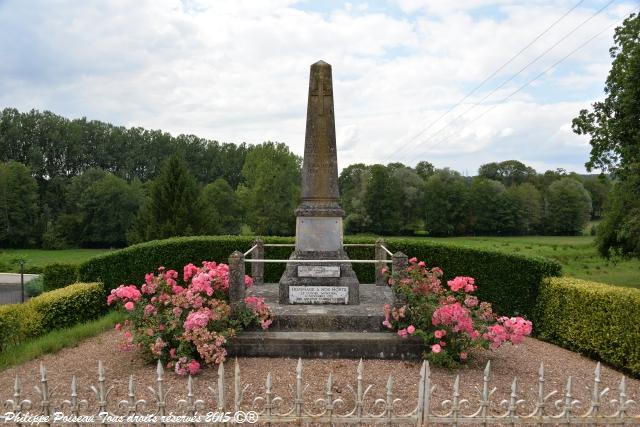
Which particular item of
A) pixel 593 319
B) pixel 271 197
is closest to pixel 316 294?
pixel 593 319

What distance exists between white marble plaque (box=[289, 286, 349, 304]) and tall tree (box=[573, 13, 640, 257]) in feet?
35.1

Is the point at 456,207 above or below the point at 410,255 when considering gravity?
above

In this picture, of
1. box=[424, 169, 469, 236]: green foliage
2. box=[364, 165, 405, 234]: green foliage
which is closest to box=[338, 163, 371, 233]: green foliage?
box=[364, 165, 405, 234]: green foliage

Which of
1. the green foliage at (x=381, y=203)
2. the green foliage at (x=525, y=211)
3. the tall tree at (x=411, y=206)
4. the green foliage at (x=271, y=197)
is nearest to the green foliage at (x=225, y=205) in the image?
the green foliage at (x=271, y=197)

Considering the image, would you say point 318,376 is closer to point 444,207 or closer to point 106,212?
point 444,207

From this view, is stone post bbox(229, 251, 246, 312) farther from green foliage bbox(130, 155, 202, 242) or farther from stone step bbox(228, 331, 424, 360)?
green foliage bbox(130, 155, 202, 242)

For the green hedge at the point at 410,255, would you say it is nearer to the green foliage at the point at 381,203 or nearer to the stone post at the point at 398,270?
the stone post at the point at 398,270

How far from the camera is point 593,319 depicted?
9.28 metres

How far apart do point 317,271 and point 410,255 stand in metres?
5.26

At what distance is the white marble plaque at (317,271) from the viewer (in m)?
9.01

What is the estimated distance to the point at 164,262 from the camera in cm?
1328

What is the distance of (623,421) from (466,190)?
152 feet

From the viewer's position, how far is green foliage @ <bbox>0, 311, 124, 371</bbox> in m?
7.70

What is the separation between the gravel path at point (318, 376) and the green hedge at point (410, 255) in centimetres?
357
